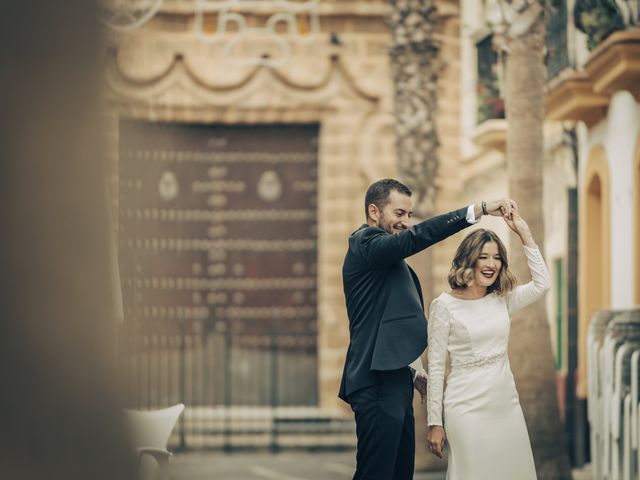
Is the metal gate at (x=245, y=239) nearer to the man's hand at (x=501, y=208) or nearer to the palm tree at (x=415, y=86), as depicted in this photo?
the palm tree at (x=415, y=86)

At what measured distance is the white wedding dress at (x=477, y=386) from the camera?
4.91m

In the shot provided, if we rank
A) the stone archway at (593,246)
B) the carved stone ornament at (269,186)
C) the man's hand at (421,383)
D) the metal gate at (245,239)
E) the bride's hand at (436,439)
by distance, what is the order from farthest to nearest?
the carved stone ornament at (269,186), the metal gate at (245,239), the stone archway at (593,246), the man's hand at (421,383), the bride's hand at (436,439)

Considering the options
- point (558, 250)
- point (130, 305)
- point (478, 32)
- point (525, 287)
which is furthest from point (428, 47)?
point (130, 305)

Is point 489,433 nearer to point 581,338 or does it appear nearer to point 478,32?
point 581,338

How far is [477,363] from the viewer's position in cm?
495

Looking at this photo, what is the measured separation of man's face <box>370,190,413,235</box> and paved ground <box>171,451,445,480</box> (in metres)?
6.46

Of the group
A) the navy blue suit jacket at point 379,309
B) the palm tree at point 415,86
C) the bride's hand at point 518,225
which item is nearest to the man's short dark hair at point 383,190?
the navy blue suit jacket at point 379,309

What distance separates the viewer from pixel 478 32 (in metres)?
13.4

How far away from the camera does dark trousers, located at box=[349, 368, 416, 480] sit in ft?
15.4

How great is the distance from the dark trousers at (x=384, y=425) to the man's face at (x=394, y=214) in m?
0.52

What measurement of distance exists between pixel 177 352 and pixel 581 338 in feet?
18.7

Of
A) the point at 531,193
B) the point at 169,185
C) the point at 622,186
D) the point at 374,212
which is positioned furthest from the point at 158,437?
the point at 169,185

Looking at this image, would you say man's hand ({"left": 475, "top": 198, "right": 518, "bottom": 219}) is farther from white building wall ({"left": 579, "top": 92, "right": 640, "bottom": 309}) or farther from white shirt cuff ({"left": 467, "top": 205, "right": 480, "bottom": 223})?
white building wall ({"left": 579, "top": 92, "right": 640, "bottom": 309})

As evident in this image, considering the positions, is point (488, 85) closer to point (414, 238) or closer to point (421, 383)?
point (421, 383)
